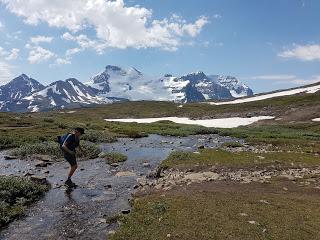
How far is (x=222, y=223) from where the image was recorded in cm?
1991

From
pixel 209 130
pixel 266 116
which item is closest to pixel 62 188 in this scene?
pixel 209 130

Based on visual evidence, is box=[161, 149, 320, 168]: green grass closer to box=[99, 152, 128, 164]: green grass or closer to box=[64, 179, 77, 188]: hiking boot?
box=[99, 152, 128, 164]: green grass

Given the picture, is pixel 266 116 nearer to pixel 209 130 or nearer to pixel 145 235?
pixel 209 130

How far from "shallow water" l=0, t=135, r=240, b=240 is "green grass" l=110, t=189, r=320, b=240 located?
68.4 inches

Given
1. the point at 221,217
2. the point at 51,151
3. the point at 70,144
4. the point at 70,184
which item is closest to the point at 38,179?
the point at 70,184

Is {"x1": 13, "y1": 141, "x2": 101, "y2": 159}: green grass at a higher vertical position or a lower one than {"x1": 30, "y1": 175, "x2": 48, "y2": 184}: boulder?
higher

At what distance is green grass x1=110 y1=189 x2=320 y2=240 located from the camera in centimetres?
1862

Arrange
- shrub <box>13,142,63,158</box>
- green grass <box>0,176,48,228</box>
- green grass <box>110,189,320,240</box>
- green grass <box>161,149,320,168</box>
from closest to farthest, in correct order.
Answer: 1. green grass <box>110,189,320,240</box>
2. green grass <box>0,176,48,228</box>
3. green grass <box>161,149,320,168</box>
4. shrub <box>13,142,63,158</box>

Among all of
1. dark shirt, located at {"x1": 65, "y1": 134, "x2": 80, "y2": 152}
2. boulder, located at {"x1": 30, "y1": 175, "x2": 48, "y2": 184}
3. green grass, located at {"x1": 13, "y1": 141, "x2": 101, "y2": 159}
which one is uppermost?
dark shirt, located at {"x1": 65, "y1": 134, "x2": 80, "y2": 152}

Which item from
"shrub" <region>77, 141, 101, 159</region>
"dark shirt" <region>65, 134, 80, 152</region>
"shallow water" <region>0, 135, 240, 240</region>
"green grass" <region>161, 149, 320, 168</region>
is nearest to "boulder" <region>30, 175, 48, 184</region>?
"shallow water" <region>0, 135, 240, 240</region>

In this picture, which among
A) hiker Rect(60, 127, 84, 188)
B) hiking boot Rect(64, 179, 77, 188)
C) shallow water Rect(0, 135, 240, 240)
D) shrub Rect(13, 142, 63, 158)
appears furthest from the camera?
shrub Rect(13, 142, 63, 158)

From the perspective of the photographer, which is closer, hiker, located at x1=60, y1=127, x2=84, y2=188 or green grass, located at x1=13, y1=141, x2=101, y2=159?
hiker, located at x1=60, y1=127, x2=84, y2=188

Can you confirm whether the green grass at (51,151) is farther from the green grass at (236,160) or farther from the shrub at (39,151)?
the green grass at (236,160)

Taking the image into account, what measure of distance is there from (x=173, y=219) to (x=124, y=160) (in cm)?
2231
